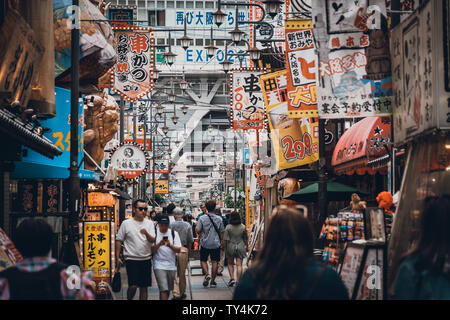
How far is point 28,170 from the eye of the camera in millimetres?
16891

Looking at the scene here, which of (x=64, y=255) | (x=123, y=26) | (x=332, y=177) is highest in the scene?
(x=123, y=26)

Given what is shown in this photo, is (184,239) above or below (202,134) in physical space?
below

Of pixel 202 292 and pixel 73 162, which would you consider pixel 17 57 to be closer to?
pixel 73 162

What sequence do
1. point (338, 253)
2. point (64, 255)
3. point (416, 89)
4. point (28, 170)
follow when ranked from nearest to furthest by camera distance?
point (416, 89)
point (338, 253)
point (64, 255)
point (28, 170)

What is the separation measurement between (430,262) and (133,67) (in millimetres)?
17153

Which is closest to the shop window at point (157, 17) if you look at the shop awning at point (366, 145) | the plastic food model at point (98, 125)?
the plastic food model at point (98, 125)

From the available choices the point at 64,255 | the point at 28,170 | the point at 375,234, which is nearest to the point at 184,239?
the point at 64,255

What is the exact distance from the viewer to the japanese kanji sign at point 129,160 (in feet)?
80.3

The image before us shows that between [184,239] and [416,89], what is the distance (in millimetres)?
8999

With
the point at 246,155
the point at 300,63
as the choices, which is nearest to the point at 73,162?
the point at 300,63

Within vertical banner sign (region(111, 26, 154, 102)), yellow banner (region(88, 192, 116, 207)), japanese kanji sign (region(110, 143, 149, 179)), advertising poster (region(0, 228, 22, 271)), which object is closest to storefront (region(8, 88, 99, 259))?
vertical banner sign (region(111, 26, 154, 102))

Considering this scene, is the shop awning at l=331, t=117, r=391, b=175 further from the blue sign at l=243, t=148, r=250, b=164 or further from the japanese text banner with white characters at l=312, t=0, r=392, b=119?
the blue sign at l=243, t=148, r=250, b=164

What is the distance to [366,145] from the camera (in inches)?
619

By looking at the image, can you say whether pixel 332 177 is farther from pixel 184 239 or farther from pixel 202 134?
pixel 202 134
